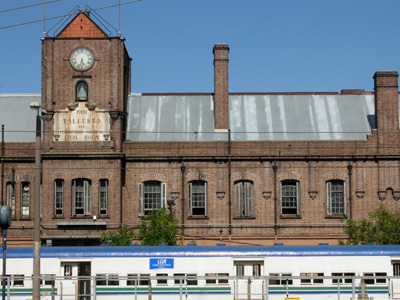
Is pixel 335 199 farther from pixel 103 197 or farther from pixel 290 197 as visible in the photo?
pixel 103 197

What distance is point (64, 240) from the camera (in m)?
39.1

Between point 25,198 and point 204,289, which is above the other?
point 25,198

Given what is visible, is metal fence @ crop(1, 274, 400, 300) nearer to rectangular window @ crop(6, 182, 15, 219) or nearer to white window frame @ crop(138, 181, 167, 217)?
white window frame @ crop(138, 181, 167, 217)

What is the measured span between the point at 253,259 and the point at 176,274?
312 cm

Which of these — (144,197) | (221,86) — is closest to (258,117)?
(221,86)

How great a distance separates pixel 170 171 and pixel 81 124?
5697 mm

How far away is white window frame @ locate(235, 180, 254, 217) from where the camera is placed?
40250mm

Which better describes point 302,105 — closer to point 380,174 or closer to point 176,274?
point 380,174

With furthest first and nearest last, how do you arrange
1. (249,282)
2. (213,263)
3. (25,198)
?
(25,198)
(213,263)
(249,282)

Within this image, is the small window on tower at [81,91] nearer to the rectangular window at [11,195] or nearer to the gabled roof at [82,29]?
the gabled roof at [82,29]

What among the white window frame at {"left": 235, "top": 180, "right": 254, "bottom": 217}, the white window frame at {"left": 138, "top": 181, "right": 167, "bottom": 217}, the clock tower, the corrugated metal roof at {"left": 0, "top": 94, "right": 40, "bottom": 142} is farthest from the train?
the corrugated metal roof at {"left": 0, "top": 94, "right": 40, "bottom": 142}

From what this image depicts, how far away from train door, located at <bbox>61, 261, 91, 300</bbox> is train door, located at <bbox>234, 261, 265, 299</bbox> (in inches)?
223

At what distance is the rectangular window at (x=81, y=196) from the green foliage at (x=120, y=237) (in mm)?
2239

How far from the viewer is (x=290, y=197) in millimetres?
40500
